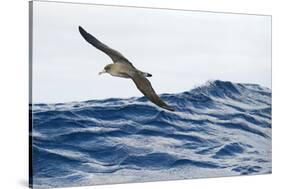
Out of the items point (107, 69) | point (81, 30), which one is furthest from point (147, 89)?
point (81, 30)

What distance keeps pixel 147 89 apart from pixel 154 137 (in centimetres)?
44

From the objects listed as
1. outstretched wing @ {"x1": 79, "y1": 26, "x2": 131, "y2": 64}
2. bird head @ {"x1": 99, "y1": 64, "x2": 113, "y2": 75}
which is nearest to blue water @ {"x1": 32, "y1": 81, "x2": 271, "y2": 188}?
bird head @ {"x1": 99, "y1": 64, "x2": 113, "y2": 75}

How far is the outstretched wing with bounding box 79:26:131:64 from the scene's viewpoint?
5.83 metres

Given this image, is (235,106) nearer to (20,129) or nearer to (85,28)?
(85,28)

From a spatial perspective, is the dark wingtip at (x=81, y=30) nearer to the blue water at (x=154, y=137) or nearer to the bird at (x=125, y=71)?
the bird at (x=125, y=71)

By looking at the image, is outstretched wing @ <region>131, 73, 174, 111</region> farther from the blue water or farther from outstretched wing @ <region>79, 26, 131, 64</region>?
outstretched wing @ <region>79, 26, 131, 64</region>

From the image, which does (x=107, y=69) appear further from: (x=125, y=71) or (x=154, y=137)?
(x=154, y=137)

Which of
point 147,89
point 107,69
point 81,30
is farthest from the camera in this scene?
point 147,89

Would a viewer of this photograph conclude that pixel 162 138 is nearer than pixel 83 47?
No

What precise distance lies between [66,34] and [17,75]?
54 cm

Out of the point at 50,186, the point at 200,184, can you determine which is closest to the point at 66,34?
the point at 50,186

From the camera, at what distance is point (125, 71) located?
19.8ft

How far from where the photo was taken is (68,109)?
581cm
